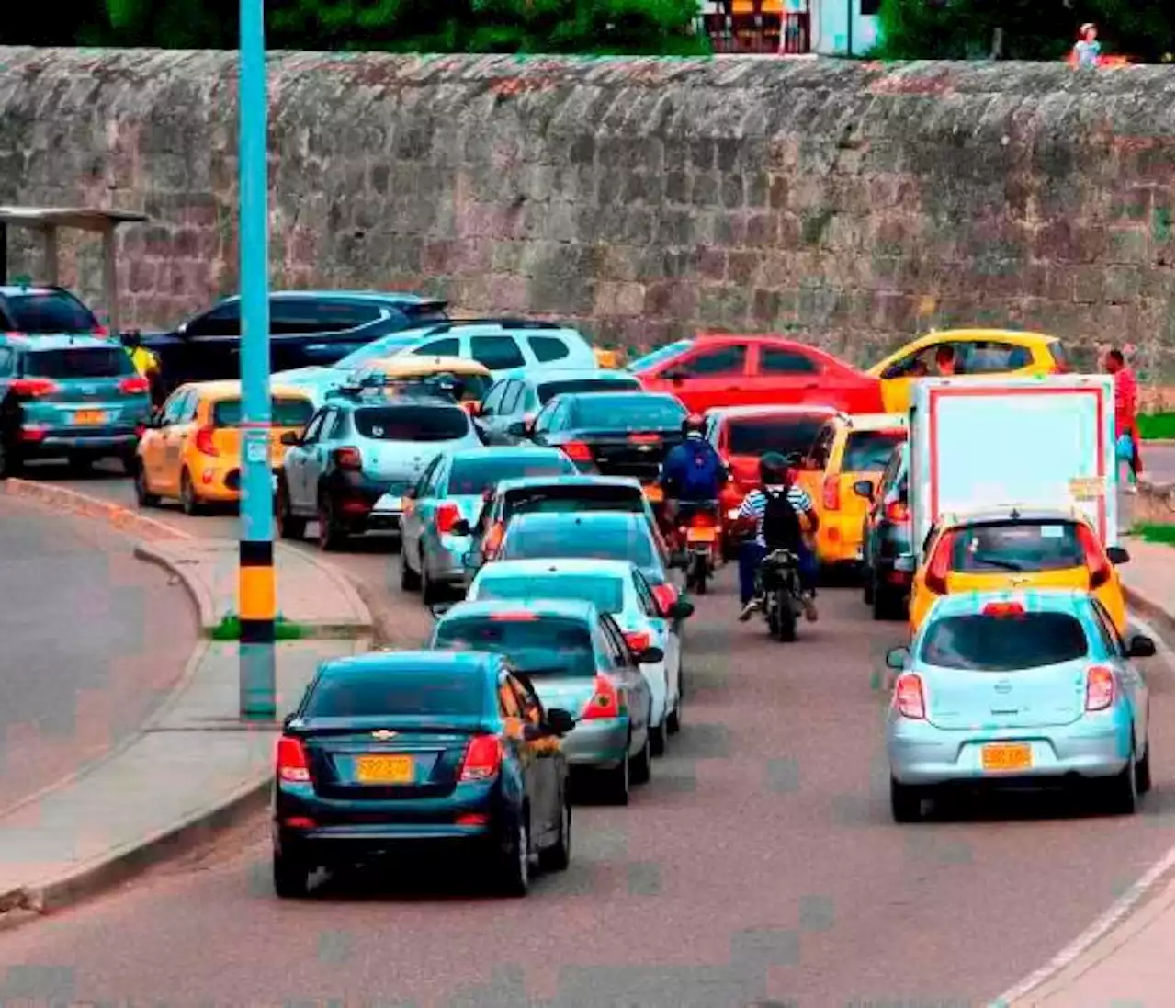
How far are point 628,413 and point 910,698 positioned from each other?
66.1ft

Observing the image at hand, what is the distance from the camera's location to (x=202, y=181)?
204 feet

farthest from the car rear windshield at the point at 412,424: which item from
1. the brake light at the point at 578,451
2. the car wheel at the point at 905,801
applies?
the car wheel at the point at 905,801

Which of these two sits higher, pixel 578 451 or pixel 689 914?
pixel 689 914

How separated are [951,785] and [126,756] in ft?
18.8

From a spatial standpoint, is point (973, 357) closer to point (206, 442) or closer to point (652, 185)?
point (652, 185)

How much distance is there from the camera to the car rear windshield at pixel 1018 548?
30.9m

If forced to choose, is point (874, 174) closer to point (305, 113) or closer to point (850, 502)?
point (305, 113)

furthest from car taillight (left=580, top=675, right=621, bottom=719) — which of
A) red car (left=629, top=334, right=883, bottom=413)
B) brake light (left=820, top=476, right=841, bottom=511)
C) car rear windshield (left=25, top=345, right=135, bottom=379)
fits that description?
car rear windshield (left=25, top=345, right=135, bottom=379)

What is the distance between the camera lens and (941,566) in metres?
30.9

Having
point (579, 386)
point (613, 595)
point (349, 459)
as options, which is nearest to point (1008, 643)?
point (613, 595)

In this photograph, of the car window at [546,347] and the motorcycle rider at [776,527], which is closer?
the motorcycle rider at [776,527]

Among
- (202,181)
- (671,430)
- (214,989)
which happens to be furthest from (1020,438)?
(202,181)

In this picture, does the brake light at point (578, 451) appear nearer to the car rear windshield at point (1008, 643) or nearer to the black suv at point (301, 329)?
the black suv at point (301, 329)

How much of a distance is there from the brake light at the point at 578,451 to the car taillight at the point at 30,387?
920cm
